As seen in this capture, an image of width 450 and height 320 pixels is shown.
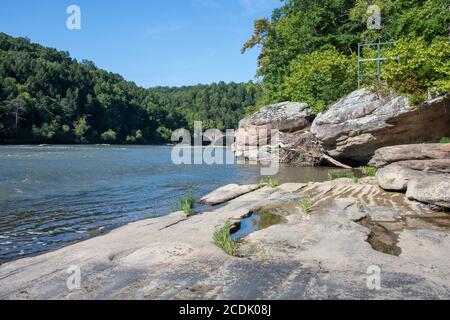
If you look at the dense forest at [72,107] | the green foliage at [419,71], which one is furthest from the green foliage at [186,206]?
the dense forest at [72,107]

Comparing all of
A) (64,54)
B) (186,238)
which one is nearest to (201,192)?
(186,238)

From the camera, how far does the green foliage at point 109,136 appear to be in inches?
4560

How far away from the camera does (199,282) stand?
19.2 feet

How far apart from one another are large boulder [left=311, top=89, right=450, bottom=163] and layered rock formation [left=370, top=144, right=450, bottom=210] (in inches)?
116

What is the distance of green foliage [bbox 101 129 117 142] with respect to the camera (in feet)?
380

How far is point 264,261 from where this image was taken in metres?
6.79

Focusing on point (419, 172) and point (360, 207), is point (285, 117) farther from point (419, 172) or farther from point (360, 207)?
point (360, 207)

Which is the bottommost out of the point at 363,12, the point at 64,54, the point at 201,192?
the point at 201,192

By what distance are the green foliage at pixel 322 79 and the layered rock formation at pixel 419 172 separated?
1020 cm

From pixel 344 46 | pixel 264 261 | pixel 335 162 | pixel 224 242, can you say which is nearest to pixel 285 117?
pixel 335 162

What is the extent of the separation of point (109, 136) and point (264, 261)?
383 ft

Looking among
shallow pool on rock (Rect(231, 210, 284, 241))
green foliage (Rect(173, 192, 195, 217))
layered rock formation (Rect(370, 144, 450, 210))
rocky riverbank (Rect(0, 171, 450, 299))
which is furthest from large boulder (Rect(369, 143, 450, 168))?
green foliage (Rect(173, 192, 195, 217))
